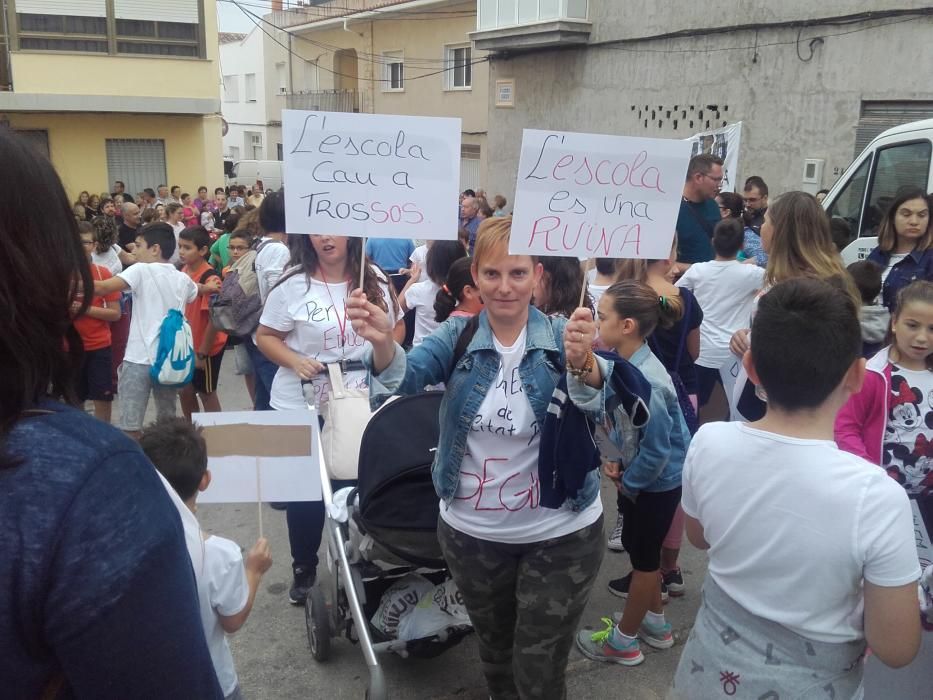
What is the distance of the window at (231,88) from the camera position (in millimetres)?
40281

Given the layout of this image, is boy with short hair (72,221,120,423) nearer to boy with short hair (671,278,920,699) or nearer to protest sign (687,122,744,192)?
boy with short hair (671,278,920,699)

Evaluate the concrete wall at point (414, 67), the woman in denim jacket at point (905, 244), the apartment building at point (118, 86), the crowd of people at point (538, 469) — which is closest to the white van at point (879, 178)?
the woman in denim jacket at point (905, 244)

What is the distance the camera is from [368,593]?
3217mm

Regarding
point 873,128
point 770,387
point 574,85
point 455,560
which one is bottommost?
point 455,560

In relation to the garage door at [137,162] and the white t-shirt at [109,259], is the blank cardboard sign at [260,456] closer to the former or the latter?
the white t-shirt at [109,259]

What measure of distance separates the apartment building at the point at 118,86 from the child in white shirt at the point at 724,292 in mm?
20019

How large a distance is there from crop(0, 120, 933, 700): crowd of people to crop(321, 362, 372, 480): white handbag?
0.14m

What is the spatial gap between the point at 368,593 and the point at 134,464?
2.39 metres

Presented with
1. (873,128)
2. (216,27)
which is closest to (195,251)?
(873,128)

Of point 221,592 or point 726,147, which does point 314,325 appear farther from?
point 726,147

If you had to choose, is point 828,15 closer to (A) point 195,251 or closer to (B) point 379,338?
(A) point 195,251

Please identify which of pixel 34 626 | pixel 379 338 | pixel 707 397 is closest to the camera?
pixel 34 626

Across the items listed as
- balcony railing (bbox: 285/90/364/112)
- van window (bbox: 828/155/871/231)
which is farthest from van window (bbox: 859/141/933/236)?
balcony railing (bbox: 285/90/364/112)

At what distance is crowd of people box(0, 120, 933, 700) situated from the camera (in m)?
0.94
